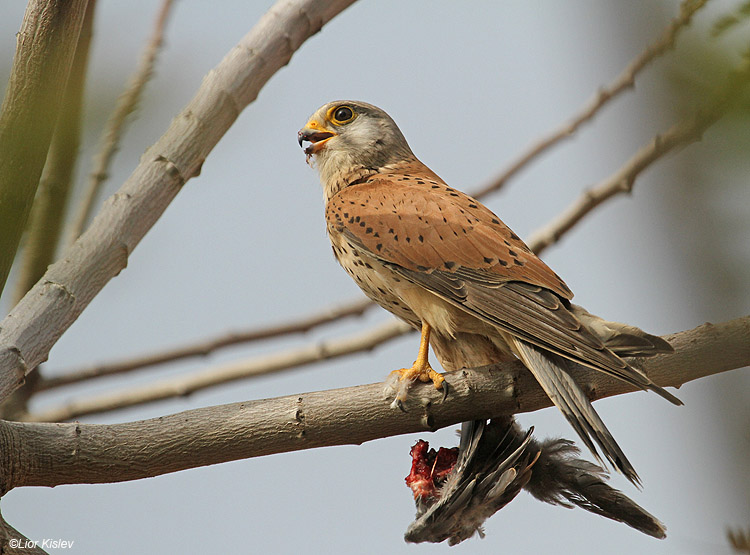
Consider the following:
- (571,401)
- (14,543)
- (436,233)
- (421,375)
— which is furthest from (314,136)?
(14,543)

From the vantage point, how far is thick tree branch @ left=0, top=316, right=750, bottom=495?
102 inches

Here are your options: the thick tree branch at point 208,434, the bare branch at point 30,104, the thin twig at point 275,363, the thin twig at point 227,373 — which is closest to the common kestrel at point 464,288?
the thick tree branch at point 208,434

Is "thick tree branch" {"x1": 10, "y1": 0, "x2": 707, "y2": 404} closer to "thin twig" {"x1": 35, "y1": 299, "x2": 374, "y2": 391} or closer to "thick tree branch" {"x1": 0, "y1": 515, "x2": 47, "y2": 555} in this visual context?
"thin twig" {"x1": 35, "y1": 299, "x2": 374, "y2": 391}

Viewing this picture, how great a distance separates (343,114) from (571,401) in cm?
232

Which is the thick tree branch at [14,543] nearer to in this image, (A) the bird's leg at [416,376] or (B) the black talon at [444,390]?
(A) the bird's leg at [416,376]

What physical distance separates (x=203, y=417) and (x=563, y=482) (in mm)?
1329

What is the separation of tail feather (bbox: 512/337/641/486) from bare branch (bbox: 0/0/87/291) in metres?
1.82

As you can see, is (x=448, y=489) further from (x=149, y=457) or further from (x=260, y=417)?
(x=149, y=457)

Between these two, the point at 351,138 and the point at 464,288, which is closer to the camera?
the point at 464,288

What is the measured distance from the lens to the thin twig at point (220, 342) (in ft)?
15.5

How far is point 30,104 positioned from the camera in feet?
3.09

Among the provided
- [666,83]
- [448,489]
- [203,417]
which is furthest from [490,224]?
[666,83]

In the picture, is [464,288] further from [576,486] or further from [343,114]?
[343,114]

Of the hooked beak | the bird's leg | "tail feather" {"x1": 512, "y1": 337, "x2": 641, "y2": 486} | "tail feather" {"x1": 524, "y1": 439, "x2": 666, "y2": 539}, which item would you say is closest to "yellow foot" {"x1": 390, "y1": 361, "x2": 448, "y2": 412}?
the bird's leg
